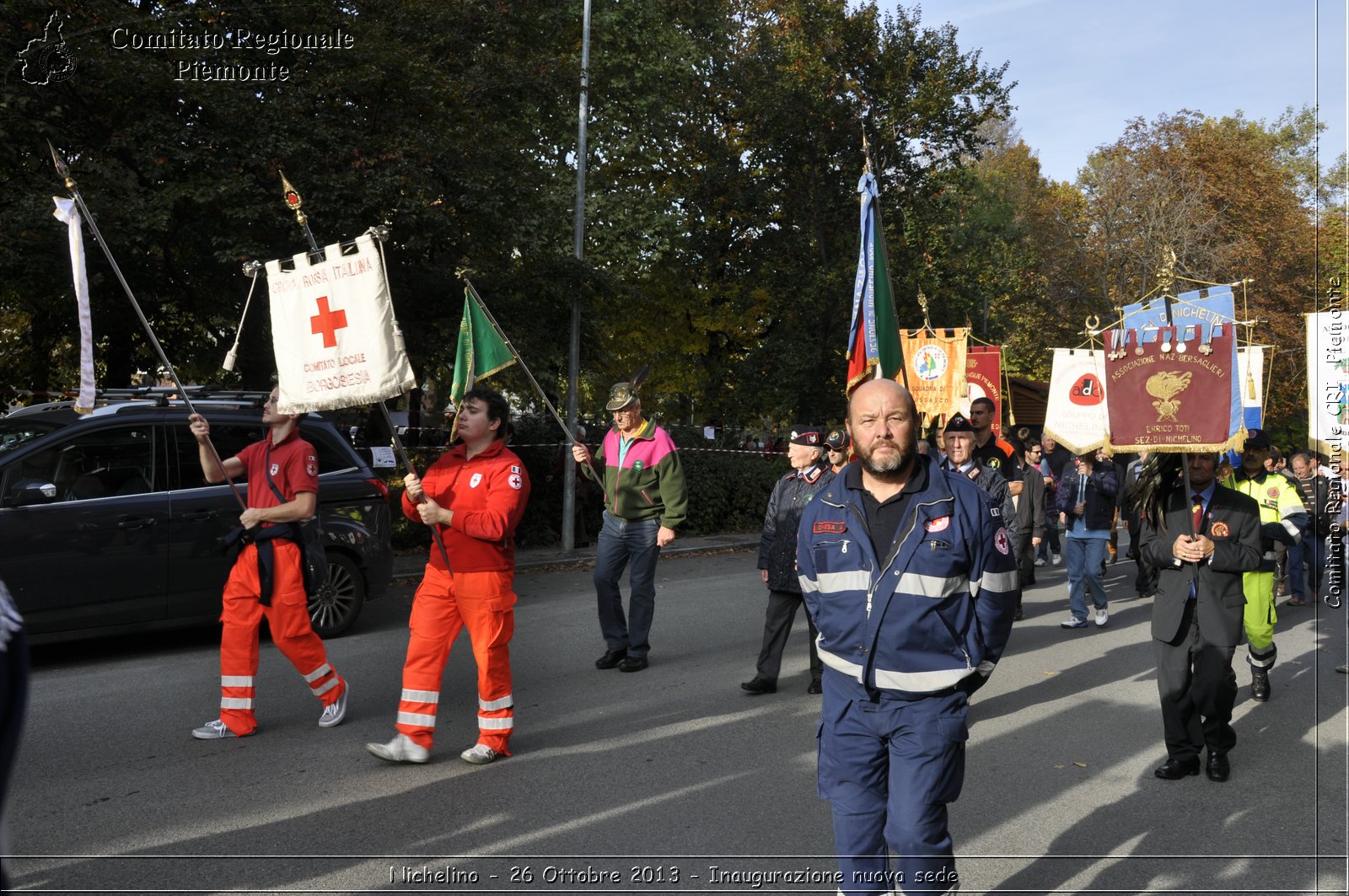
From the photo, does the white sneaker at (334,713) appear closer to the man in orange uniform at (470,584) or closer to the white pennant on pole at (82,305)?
the man in orange uniform at (470,584)

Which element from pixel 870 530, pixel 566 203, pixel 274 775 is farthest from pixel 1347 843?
pixel 566 203

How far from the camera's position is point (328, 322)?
6.14 meters

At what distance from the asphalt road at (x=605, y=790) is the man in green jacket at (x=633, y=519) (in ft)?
0.94

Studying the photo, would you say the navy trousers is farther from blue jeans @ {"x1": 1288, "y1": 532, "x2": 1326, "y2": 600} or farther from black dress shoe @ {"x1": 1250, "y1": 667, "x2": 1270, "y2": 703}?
blue jeans @ {"x1": 1288, "y1": 532, "x2": 1326, "y2": 600}

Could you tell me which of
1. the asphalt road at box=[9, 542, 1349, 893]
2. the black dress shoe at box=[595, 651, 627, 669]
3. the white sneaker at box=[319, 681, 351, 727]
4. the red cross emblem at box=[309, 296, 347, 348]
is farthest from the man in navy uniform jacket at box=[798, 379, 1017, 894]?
the black dress shoe at box=[595, 651, 627, 669]

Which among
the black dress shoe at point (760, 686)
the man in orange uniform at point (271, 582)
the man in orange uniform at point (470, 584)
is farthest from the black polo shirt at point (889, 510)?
the black dress shoe at point (760, 686)

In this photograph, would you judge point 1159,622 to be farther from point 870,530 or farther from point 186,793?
point 186,793

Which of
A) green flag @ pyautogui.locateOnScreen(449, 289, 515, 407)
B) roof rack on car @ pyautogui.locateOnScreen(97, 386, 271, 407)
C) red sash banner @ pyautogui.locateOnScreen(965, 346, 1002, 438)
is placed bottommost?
roof rack on car @ pyautogui.locateOnScreen(97, 386, 271, 407)

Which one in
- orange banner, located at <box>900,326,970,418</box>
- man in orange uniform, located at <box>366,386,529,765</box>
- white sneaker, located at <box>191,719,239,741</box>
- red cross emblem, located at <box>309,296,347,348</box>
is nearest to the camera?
man in orange uniform, located at <box>366,386,529,765</box>

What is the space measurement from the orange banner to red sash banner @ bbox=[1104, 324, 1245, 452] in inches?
324

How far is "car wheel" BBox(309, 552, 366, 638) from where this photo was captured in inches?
366

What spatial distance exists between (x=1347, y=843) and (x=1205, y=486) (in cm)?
192

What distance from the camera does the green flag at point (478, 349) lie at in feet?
24.8

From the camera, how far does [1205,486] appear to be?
6164mm
